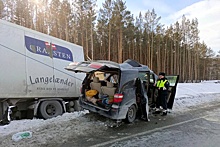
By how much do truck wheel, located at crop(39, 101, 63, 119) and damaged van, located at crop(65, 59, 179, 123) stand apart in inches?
36.2

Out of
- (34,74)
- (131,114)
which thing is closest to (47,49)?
(34,74)

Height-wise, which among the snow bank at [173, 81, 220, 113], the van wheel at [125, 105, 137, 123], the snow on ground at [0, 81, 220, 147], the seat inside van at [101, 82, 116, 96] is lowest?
the snow bank at [173, 81, 220, 113]

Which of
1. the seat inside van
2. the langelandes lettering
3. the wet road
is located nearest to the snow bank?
the wet road

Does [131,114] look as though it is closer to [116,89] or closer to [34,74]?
[116,89]

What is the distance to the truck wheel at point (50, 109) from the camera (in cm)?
610

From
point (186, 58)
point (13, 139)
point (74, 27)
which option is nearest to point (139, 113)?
point (13, 139)

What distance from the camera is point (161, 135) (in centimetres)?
475

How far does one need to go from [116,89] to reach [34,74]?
8.85 feet

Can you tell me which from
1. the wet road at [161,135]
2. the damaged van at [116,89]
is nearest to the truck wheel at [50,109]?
the damaged van at [116,89]

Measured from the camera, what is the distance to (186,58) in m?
48.5

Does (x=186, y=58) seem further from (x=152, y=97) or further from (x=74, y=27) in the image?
(x=152, y=97)

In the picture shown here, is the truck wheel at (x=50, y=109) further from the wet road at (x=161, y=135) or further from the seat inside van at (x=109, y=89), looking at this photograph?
the wet road at (x=161, y=135)

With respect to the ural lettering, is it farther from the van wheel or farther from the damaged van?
the van wheel

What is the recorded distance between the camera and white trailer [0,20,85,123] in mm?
5199
